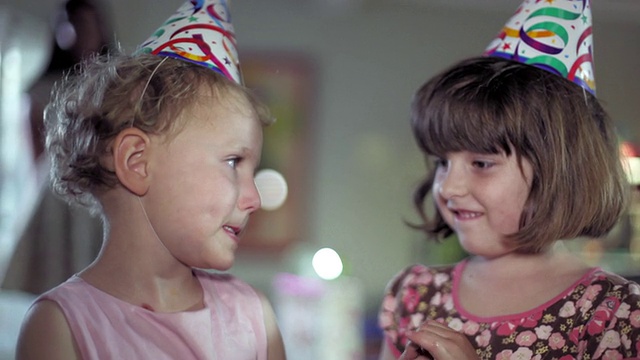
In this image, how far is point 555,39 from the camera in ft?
3.58

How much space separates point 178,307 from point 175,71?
29cm

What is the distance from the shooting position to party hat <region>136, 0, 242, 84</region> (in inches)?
37.3

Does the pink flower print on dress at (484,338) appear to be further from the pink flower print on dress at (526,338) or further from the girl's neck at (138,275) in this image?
the girl's neck at (138,275)

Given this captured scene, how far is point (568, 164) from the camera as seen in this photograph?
41.9 inches

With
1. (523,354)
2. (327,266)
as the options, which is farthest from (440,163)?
(327,266)

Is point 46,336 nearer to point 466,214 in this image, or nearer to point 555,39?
point 466,214

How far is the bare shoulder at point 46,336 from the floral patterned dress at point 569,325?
→ 534 millimetres

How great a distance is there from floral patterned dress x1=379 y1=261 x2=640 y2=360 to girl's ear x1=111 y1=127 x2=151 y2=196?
48 centimetres

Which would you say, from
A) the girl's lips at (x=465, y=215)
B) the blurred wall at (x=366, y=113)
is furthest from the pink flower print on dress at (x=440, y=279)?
the blurred wall at (x=366, y=113)

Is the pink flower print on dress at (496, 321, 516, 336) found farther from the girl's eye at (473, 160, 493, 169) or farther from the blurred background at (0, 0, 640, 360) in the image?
the blurred background at (0, 0, 640, 360)

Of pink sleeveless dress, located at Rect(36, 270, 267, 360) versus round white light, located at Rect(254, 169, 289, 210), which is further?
round white light, located at Rect(254, 169, 289, 210)

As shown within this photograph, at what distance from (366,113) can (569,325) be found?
2801 mm

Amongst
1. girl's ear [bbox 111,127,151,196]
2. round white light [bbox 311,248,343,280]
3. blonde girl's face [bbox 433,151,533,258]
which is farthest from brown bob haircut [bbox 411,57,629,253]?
round white light [bbox 311,248,343,280]

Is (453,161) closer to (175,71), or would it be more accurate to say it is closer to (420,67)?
(175,71)
